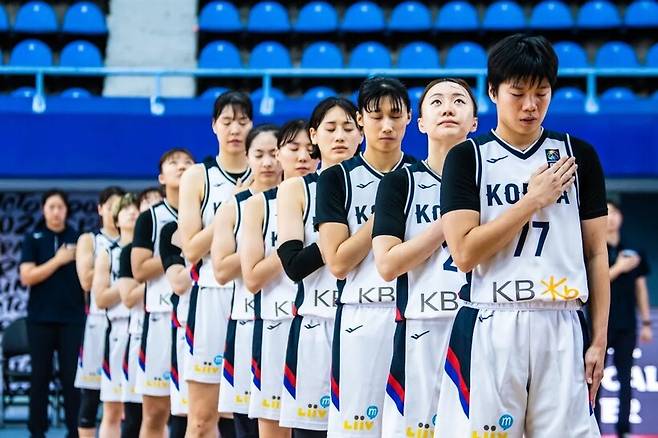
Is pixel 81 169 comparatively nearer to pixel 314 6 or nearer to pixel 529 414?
pixel 314 6

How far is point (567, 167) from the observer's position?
3.51 m

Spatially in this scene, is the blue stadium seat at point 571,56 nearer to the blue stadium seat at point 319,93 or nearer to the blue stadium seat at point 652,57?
the blue stadium seat at point 652,57

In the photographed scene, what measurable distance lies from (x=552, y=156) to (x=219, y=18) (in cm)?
1324

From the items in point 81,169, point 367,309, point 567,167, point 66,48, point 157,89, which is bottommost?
point 367,309

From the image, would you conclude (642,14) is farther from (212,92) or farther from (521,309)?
(521,309)

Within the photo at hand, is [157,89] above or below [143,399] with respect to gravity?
above

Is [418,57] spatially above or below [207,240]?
above

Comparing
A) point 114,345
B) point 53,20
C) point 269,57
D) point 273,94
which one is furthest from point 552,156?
point 53,20

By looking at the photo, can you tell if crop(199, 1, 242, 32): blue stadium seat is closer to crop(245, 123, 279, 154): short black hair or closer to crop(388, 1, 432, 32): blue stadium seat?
crop(388, 1, 432, 32): blue stadium seat

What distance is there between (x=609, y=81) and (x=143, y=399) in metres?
10.1

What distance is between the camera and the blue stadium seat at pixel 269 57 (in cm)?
1552

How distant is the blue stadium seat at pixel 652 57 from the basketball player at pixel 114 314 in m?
8.71

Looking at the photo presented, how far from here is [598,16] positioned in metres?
16.2

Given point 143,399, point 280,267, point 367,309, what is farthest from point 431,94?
point 143,399
